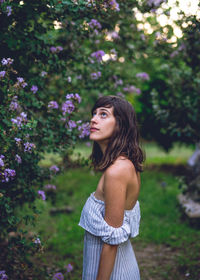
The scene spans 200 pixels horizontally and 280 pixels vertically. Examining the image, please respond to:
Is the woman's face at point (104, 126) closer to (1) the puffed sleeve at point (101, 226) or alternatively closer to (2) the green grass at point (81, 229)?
(1) the puffed sleeve at point (101, 226)

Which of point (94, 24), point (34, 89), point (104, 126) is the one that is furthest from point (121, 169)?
point (94, 24)

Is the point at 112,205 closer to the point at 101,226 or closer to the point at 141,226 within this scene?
the point at 101,226

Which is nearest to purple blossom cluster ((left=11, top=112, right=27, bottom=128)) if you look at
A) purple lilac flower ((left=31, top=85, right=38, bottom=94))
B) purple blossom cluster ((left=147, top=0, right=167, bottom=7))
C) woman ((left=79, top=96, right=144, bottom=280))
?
woman ((left=79, top=96, right=144, bottom=280))

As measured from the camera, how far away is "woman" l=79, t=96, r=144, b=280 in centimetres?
178

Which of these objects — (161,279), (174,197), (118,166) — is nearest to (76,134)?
(118,166)

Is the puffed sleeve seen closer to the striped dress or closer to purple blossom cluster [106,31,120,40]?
the striped dress

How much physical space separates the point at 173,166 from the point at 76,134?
6845mm

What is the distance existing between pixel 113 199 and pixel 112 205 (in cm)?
3

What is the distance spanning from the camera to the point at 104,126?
201 centimetres

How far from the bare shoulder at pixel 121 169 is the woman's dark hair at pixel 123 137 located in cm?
7

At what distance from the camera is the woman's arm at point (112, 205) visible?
176 centimetres

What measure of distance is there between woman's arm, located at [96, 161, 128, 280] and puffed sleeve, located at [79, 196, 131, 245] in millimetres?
33

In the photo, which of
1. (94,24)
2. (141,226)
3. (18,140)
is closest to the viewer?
(18,140)

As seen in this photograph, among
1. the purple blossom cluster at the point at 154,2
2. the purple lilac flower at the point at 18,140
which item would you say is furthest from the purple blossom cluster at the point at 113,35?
the purple lilac flower at the point at 18,140
